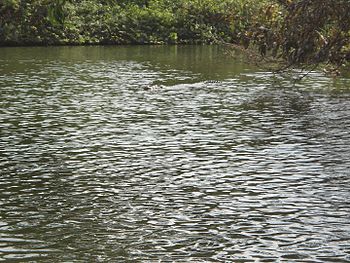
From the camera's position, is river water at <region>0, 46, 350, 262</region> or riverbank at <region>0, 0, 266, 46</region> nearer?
river water at <region>0, 46, 350, 262</region>

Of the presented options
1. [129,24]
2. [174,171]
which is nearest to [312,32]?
[174,171]

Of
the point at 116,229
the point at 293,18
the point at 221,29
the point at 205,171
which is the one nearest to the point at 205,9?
the point at 221,29

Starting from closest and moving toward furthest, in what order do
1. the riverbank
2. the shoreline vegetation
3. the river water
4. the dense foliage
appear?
the river water → the dense foliage → the shoreline vegetation → the riverbank

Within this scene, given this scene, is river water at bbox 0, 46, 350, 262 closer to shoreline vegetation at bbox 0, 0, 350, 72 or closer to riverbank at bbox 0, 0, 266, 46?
shoreline vegetation at bbox 0, 0, 350, 72

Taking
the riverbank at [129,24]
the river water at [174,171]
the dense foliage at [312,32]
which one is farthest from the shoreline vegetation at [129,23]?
the dense foliage at [312,32]

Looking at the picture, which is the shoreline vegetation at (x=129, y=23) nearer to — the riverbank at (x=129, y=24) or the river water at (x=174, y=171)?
the riverbank at (x=129, y=24)

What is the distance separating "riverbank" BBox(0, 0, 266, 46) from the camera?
52.8m

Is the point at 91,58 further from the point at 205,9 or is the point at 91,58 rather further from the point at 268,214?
the point at 268,214

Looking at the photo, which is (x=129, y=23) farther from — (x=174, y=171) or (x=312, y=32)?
(x=174, y=171)

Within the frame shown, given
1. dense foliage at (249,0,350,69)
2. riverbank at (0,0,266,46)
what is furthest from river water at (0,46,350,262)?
riverbank at (0,0,266,46)

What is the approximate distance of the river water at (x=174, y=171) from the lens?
40.6 ft

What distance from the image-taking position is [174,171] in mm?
17375

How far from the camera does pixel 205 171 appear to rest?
57.0 feet

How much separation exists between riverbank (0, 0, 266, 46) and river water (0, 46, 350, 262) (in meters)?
20.3
